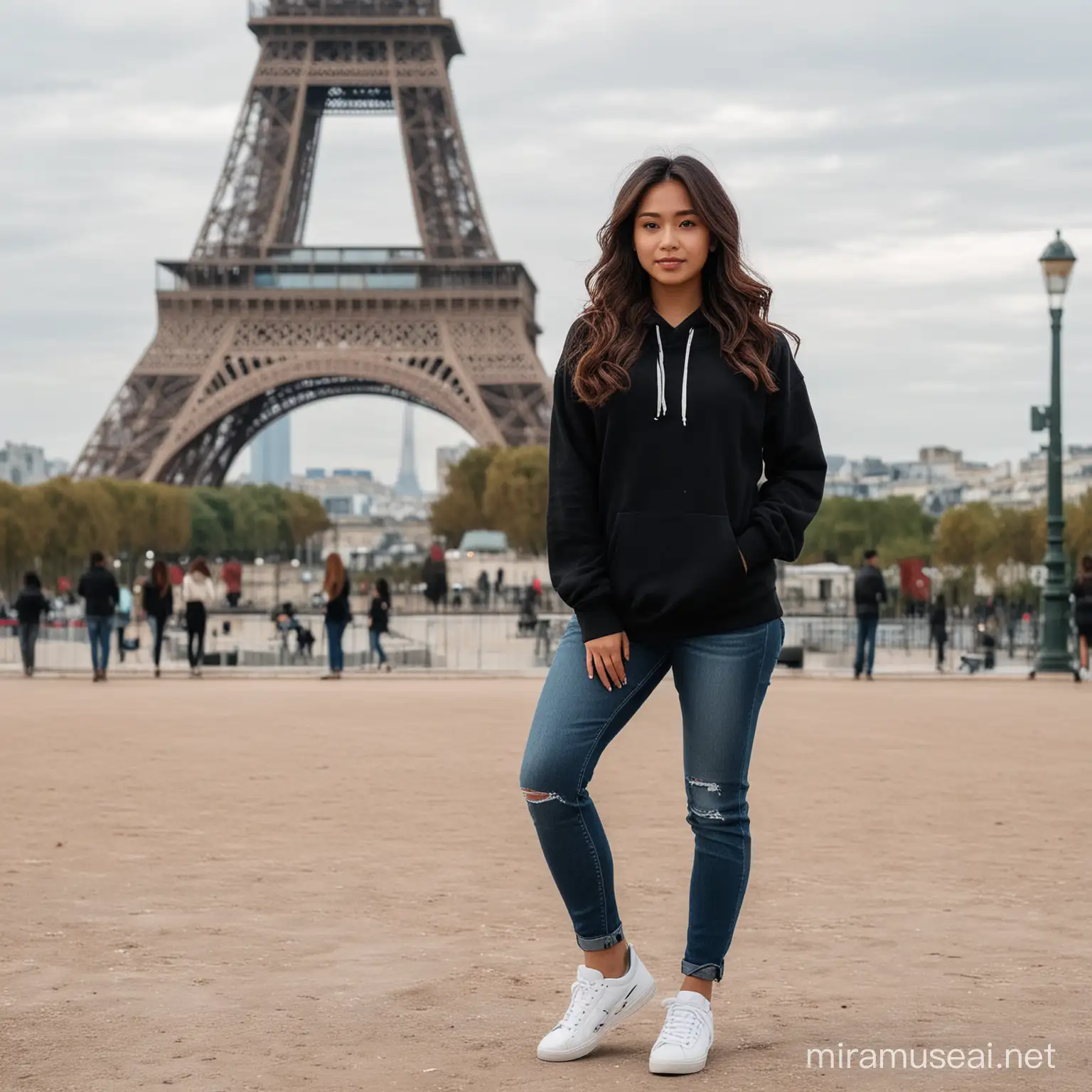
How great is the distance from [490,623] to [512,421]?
106 ft

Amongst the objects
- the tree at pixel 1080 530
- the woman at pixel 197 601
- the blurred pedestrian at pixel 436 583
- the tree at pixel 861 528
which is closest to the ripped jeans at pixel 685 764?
the woman at pixel 197 601

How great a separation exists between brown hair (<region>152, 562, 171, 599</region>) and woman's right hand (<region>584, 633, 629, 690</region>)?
18.1m

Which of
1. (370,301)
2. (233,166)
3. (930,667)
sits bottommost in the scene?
(930,667)

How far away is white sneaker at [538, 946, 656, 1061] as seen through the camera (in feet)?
14.4

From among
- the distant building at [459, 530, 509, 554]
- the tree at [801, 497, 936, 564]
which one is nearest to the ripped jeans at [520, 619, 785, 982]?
the distant building at [459, 530, 509, 554]

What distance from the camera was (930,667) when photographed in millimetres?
29812

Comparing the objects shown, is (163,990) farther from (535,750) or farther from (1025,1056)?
(1025,1056)

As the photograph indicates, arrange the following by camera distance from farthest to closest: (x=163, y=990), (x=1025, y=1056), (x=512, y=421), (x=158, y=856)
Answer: (x=512, y=421), (x=158, y=856), (x=163, y=990), (x=1025, y=1056)

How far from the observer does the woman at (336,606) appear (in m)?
21.2

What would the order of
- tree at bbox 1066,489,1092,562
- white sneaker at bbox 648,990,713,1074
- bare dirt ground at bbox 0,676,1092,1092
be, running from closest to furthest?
1. white sneaker at bbox 648,990,713,1074
2. bare dirt ground at bbox 0,676,1092,1092
3. tree at bbox 1066,489,1092,562

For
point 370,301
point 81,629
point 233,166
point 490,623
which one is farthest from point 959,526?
point 81,629

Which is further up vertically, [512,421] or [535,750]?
[512,421]

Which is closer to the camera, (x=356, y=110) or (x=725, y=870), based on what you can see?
(x=725, y=870)

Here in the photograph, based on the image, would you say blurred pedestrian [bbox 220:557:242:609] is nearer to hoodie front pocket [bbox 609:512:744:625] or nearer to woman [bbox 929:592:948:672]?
woman [bbox 929:592:948:672]
